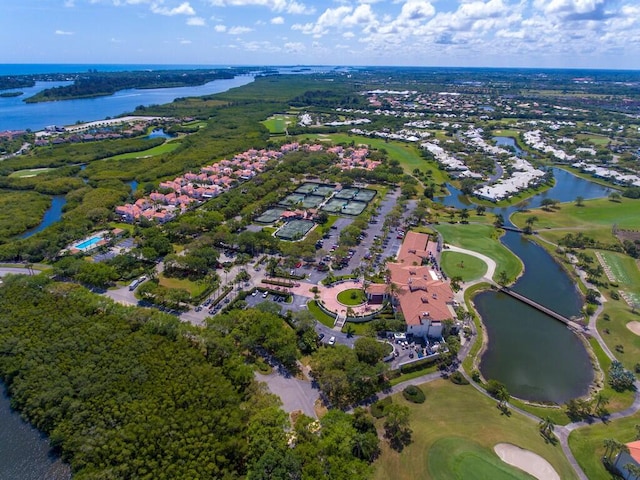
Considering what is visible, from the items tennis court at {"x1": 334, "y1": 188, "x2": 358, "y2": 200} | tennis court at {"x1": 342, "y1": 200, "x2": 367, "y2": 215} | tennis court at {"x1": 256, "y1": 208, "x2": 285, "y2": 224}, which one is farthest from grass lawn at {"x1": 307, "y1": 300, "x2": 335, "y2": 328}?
tennis court at {"x1": 334, "y1": 188, "x2": 358, "y2": 200}

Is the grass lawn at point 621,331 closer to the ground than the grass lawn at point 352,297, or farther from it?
closer to the ground

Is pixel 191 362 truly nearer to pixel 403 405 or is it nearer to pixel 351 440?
pixel 351 440

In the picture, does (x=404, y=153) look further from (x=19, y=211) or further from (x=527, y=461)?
(x=527, y=461)

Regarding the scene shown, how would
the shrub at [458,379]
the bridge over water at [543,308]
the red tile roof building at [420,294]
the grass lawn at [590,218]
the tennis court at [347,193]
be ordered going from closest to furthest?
the shrub at [458,379]
the red tile roof building at [420,294]
the bridge over water at [543,308]
the grass lawn at [590,218]
the tennis court at [347,193]

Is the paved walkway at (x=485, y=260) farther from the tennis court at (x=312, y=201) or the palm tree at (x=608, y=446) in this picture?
the tennis court at (x=312, y=201)

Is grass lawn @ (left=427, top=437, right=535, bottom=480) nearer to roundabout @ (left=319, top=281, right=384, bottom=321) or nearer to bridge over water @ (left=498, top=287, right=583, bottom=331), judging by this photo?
roundabout @ (left=319, top=281, right=384, bottom=321)

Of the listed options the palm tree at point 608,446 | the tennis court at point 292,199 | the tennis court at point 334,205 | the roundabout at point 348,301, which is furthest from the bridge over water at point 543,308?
the tennis court at point 292,199
